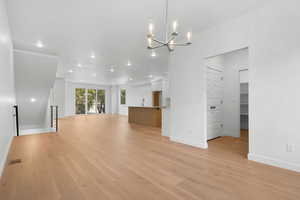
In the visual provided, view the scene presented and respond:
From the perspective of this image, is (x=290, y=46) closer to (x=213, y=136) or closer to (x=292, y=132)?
(x=292, y=132)

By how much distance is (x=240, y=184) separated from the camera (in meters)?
2.00

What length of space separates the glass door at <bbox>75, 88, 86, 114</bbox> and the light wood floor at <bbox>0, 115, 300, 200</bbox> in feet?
32.1

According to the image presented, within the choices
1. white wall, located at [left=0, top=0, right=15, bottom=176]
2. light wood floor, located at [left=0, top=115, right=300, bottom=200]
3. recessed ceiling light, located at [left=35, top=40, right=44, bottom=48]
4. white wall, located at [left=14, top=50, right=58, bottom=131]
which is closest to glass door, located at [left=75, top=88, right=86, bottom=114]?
white wall, located at [left=14, top=50, right=58, bottom=131]

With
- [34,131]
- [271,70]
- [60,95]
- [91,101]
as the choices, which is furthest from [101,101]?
[271,70]

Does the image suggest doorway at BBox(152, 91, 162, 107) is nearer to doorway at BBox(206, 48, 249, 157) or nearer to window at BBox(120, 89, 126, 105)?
window at BBox(120, 89, 126, 105)

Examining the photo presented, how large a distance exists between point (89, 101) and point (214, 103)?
1151 cm

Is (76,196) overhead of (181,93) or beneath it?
beneath

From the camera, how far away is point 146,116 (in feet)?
24.8

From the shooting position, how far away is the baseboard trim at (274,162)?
236 cm

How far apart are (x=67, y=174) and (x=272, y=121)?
11.8 ft

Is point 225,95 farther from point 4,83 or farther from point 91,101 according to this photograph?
point 91,101

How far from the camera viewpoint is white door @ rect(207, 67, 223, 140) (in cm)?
437

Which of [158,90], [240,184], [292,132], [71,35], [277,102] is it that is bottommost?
[240,184]

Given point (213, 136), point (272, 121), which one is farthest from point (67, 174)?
point (213, 136)
